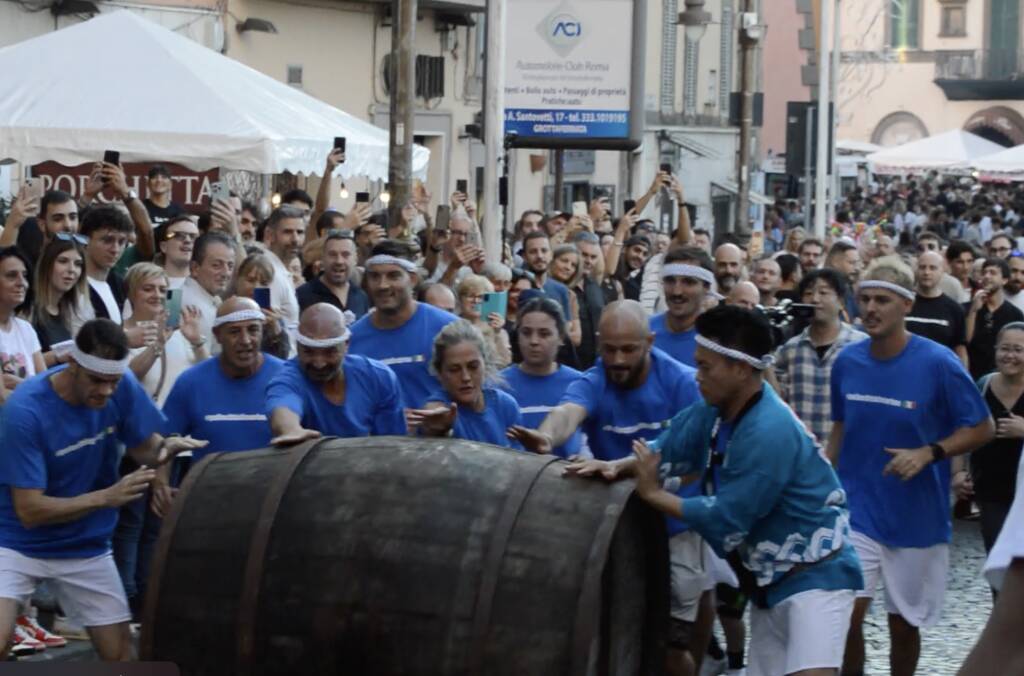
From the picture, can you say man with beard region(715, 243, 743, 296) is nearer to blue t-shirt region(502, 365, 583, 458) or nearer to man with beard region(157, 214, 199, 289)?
man with beard region(157, 214, 199, 289)

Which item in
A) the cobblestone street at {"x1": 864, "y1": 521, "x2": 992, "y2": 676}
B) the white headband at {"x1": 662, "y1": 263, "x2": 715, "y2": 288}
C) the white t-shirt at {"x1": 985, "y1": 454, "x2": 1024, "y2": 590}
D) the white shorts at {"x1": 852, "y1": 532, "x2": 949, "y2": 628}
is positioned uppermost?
the white headband at {"x1": 662, "y1": 263, "x2": 715, "y2": 288}

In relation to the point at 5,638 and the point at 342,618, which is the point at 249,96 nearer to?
the point at 5,638

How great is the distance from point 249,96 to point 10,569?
285 inches

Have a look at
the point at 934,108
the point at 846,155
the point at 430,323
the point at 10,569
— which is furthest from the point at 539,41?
the point at 934,108

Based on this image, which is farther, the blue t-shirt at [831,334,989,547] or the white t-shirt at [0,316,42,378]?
the white t-shirt at [0,316,42,378]

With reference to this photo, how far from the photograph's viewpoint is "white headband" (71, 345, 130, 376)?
7.48 m

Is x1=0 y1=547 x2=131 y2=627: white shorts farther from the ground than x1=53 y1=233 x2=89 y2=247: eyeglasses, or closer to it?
closer to it

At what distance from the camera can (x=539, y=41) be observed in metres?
20.9

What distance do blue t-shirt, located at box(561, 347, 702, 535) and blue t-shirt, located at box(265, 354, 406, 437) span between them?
0.72 m

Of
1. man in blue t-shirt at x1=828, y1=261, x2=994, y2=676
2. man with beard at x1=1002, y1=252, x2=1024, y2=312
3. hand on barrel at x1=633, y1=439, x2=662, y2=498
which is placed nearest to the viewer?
hand on barrel at x1=633, y1=439, x2=662, y2=498

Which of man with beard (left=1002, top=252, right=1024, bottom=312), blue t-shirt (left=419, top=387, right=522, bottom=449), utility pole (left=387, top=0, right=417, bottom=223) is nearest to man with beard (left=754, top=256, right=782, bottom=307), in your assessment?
man with beard (left=1002, top=252, right=1024, bottom=312)

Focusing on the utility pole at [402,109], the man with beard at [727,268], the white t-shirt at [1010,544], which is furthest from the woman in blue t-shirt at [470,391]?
the utility pole at [402,109]

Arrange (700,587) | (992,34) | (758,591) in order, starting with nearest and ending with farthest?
(758,591), (700,587), (992,34)

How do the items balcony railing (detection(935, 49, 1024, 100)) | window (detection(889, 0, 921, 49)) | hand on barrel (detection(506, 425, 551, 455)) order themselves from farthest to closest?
window (detection(889, 0, 921, 49)), balcony railing (detection(935, 49, 1024, 100)), hand on barrel (detection(506, 425, 551, 455))
